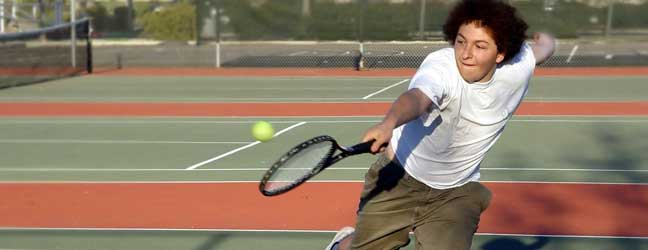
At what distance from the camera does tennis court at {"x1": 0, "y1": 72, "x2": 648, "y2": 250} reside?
7352 mm

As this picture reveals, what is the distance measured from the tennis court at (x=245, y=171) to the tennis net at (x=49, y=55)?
3.41 meters

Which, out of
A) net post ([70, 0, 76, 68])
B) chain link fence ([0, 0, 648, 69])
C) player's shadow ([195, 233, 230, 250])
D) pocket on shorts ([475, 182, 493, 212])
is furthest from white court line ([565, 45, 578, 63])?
pocket on shorts ([475, 182, 493, 212])

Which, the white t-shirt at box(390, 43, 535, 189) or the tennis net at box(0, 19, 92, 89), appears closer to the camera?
the white t-shirt at box(390, 43, 535, 189)

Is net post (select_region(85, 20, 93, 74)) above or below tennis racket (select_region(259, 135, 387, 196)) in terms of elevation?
below

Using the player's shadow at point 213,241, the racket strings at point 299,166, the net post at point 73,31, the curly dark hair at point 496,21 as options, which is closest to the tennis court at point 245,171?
the player's shadow at point 213,241

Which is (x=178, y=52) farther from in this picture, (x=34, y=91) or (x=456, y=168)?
(x=456, y=168)

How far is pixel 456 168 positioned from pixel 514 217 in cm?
338

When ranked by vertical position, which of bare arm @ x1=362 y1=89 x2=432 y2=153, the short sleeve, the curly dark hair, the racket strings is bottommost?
the racket strings

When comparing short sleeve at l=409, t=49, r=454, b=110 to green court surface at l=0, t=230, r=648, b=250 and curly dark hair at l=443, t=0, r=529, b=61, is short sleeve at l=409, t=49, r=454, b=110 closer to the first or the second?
curly dark hair at l=443, t=0, r=529, b=61

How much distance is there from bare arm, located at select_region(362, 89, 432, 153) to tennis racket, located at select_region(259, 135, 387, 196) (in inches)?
4.3

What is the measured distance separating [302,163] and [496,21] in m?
1.08

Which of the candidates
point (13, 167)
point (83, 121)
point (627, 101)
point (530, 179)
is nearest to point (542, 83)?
point (627, 101)

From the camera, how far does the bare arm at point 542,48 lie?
5.25 metres

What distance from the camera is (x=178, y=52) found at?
30.3 metres
